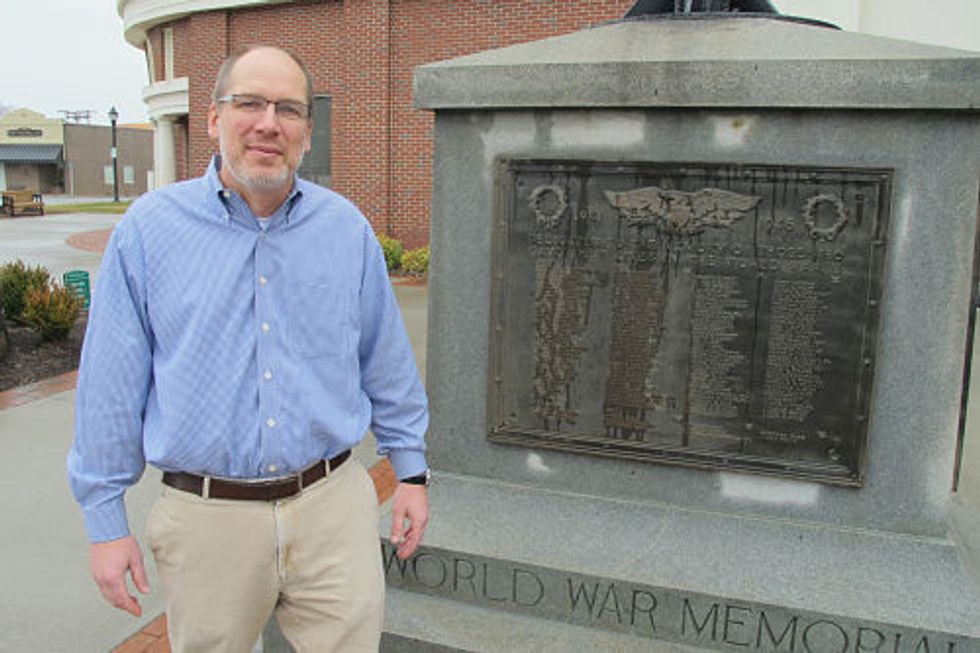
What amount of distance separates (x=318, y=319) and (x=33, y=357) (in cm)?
732

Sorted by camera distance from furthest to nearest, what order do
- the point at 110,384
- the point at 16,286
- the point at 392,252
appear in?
the point at 392,252
the point at 16,286
the point at 110,384

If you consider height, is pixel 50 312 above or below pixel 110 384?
below

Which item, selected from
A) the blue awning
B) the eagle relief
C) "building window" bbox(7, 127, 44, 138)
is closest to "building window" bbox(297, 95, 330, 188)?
the eagle relief

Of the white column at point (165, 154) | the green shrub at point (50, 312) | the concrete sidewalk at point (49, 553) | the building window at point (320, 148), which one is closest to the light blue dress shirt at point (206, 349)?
the concrete sidewalk at point (49, 553)

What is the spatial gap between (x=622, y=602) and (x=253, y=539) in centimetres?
142

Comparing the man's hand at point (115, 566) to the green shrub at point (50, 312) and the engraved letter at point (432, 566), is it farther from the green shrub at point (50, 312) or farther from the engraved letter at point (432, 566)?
the green shrub at point (50, 312)

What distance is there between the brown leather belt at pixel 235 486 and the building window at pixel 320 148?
1506 centimetres

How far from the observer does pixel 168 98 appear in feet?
69.7

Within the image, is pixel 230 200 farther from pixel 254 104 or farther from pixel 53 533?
pixel 53 533

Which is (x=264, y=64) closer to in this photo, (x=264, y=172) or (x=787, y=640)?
(x=264, y=172)

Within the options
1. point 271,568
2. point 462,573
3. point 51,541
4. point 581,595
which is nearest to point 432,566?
point 462,573

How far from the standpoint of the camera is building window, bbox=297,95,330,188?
54.5ft

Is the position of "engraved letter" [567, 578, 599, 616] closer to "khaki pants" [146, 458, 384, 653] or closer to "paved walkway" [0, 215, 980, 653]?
"khaki pants" [146, 458, 384, 653]

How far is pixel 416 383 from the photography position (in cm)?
243
